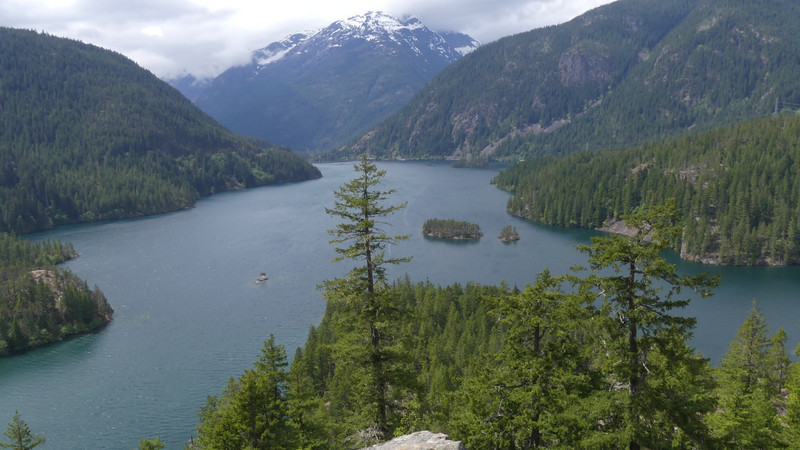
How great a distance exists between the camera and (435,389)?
5156cm

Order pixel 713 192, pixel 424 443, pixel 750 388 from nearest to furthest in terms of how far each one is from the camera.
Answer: pixel 424 443 → pixel 750 388 → pixel 713 192

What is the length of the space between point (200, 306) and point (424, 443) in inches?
3663

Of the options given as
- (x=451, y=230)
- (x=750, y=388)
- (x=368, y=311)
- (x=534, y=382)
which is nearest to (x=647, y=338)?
(x=534, y=382)

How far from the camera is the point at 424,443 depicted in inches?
766

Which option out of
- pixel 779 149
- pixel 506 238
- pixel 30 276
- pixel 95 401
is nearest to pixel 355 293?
pixel 95 401

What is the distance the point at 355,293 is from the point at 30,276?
10159 centimetres

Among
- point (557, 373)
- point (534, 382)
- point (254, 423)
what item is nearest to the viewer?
point (557, 373)

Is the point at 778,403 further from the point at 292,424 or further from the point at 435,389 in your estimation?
the point at 292,424

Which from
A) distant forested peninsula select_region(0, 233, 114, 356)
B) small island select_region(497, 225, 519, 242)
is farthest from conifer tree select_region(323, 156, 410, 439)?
small island select_region(497, 225, 519, 242)

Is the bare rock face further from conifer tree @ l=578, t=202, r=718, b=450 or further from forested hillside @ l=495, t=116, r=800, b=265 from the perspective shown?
forested hillside @ l=495, t=116, r=800, b=265

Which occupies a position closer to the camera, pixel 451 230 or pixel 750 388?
pixel 750 388

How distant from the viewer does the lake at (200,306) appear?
6631 cm

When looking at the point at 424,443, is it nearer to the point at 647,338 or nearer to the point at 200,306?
the point at 647,338

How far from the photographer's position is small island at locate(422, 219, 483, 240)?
157 m
